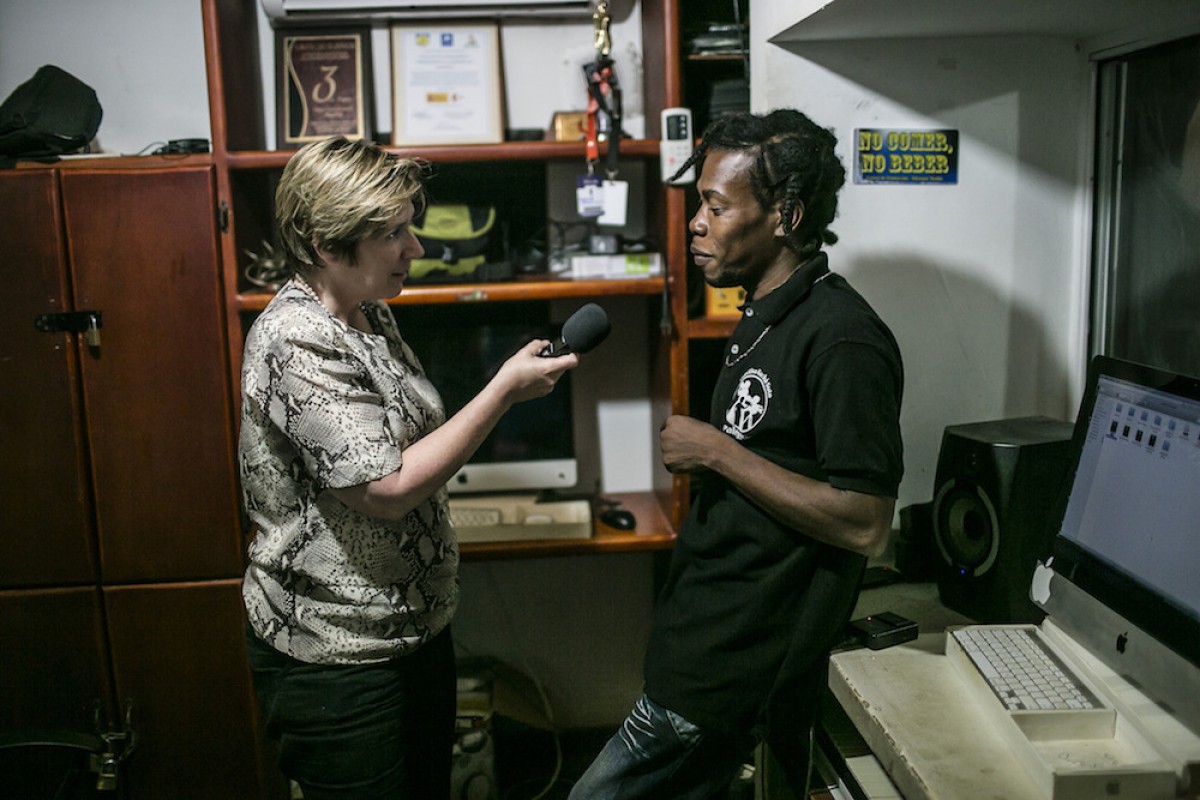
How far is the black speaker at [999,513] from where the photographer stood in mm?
1642

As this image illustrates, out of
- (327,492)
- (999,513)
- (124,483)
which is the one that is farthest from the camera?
(124,483)

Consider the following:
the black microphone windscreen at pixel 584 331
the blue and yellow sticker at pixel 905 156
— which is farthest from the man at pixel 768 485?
the blue and yellow sticker at pixel 905 156

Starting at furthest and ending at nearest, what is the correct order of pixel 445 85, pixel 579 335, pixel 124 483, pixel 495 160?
pixel 445 85, pixel 495 160, pixel 124 483, pixel 579 335

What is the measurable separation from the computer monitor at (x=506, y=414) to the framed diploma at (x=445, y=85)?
45 centimetres

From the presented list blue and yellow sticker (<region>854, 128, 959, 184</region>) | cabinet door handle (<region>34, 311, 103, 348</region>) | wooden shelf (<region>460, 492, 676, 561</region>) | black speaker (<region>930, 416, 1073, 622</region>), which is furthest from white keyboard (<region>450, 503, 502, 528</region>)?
blue and yellow sticker (<region>854, 128, 959, 184</region>)

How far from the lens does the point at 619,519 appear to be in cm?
217

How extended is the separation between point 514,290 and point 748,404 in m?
0.80

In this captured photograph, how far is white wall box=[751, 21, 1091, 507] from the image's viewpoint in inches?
76.3

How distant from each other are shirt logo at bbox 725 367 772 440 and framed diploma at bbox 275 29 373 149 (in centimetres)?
133

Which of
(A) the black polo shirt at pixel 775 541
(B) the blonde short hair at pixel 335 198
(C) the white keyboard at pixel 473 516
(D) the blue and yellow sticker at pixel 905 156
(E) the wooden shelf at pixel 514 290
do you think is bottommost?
(C) the white keyboard at pixel 473 516

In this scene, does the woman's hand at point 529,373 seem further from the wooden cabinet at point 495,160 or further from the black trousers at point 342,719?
the wooden cabinet at point 495,160

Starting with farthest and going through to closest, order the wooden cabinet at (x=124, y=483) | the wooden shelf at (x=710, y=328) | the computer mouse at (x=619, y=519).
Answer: the computer mouse at (x=619, y=519) → the wooden shelf at (x=710, y=328) → the wooden cabinet at (x=124, y=483)

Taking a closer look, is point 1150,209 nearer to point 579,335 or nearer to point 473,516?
point 579,335

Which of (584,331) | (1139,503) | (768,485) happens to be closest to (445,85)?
(584,331)
